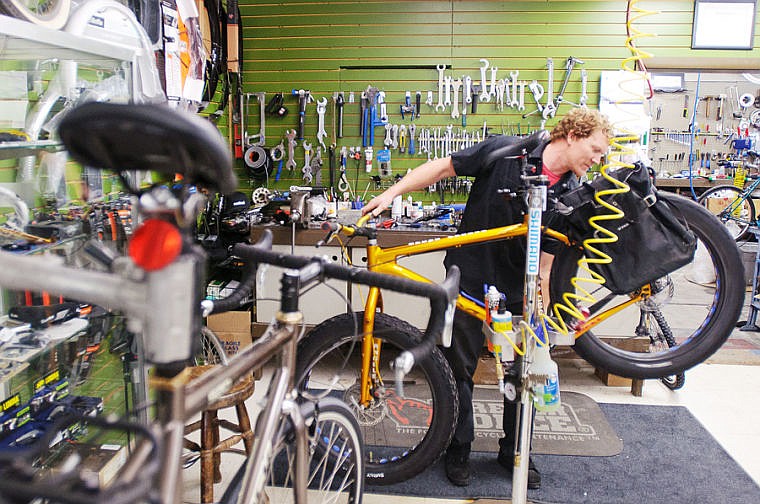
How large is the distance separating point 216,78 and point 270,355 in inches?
136

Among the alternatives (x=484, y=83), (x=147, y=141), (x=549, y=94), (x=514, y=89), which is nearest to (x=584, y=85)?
(x=549, y=94)

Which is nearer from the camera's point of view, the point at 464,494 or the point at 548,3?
the point at 464,494

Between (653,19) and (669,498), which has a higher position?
(653,19)

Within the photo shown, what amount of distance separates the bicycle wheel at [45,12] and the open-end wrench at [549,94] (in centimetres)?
329

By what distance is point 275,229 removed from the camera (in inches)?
153

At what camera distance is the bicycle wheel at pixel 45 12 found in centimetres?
222

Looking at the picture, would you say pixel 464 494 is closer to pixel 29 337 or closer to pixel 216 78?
pixel 29 337

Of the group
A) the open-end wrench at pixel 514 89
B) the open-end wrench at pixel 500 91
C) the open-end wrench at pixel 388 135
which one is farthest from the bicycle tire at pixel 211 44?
the open-end wrench at pixel 514 89

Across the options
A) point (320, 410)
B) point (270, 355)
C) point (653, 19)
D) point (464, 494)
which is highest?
point (653, 19)

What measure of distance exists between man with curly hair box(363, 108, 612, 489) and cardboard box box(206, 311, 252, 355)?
1640 mm

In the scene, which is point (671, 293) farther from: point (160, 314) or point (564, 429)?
point (160, 314)

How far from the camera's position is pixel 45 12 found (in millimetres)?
2408

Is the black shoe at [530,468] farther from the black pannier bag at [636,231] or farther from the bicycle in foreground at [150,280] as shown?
the bicycle in foreground at [150,280]

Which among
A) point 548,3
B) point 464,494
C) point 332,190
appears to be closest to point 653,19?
point 548,3
